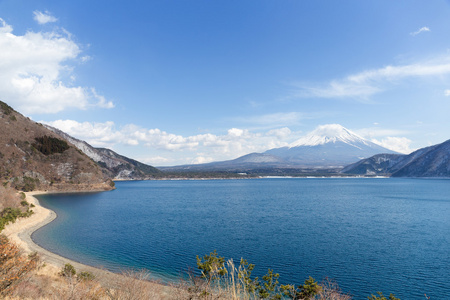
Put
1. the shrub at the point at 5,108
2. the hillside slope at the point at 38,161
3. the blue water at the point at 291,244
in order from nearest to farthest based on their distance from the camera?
1. the blue water at the point at 291,244
2. the hillside slope at the point at 38,161
3. the shrub at the point at 5,108

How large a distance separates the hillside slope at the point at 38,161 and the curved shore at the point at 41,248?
51417 millimetres

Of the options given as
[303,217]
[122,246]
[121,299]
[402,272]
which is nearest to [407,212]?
[303,217]

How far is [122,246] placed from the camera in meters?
32.8

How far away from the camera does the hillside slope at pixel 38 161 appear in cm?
9094

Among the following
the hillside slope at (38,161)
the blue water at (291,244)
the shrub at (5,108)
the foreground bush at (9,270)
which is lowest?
the blue water at (291,244)

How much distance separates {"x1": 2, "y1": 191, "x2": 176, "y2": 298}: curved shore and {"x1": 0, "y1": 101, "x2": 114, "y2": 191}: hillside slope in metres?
51.4

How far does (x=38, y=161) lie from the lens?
10144cm

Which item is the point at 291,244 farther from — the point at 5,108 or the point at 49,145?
the point at 5,108

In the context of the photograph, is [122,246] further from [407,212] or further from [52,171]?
[52,171]

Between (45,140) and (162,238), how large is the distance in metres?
97.8

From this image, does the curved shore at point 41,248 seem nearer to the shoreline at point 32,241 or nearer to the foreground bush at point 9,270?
the shoreline at point 32,241

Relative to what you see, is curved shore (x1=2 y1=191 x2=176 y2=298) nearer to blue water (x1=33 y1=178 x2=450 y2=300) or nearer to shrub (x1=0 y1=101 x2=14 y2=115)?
blue water (x1=33 y1=178 x2=450 y2=300)

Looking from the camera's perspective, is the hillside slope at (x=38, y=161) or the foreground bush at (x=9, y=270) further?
the hillside slope at (x=38, y=161)

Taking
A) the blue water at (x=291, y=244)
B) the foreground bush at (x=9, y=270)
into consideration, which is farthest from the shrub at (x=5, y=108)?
the foreground bush at (x=9, y=270)
